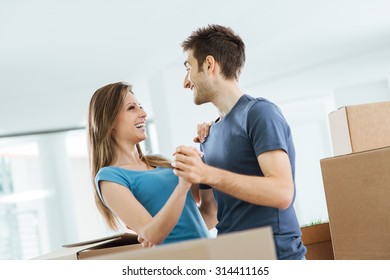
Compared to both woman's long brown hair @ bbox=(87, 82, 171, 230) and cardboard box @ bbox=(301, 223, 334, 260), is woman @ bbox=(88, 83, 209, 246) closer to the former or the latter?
woman's long brown hair @ bbox=(87, 82, 171, 230)

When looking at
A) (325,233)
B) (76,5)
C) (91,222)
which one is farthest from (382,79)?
(325,233)

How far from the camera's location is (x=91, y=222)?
795 cm

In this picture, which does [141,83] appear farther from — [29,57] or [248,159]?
[248,159]

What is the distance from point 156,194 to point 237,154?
0.22 metres

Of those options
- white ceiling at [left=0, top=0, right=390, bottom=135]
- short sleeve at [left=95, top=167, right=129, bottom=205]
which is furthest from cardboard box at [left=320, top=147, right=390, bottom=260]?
white ceiling at [left=0, top=0, right=390, bottom=135]

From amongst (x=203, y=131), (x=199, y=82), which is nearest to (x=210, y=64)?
(x=199, y=82)

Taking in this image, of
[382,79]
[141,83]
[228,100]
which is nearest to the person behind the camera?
[228,100]

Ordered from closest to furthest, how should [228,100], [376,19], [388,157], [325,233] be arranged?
[388,157], [228,100], [325,233], [376,19]

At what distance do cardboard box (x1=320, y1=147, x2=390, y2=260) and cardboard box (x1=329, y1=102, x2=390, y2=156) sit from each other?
79 mm

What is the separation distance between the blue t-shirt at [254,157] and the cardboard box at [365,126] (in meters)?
0.13

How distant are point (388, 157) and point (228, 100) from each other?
47 centimetres

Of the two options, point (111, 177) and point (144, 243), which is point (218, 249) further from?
point (111, 177)

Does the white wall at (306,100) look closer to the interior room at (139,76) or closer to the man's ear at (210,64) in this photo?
the interior room at (139,76)

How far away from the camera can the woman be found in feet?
3.91
